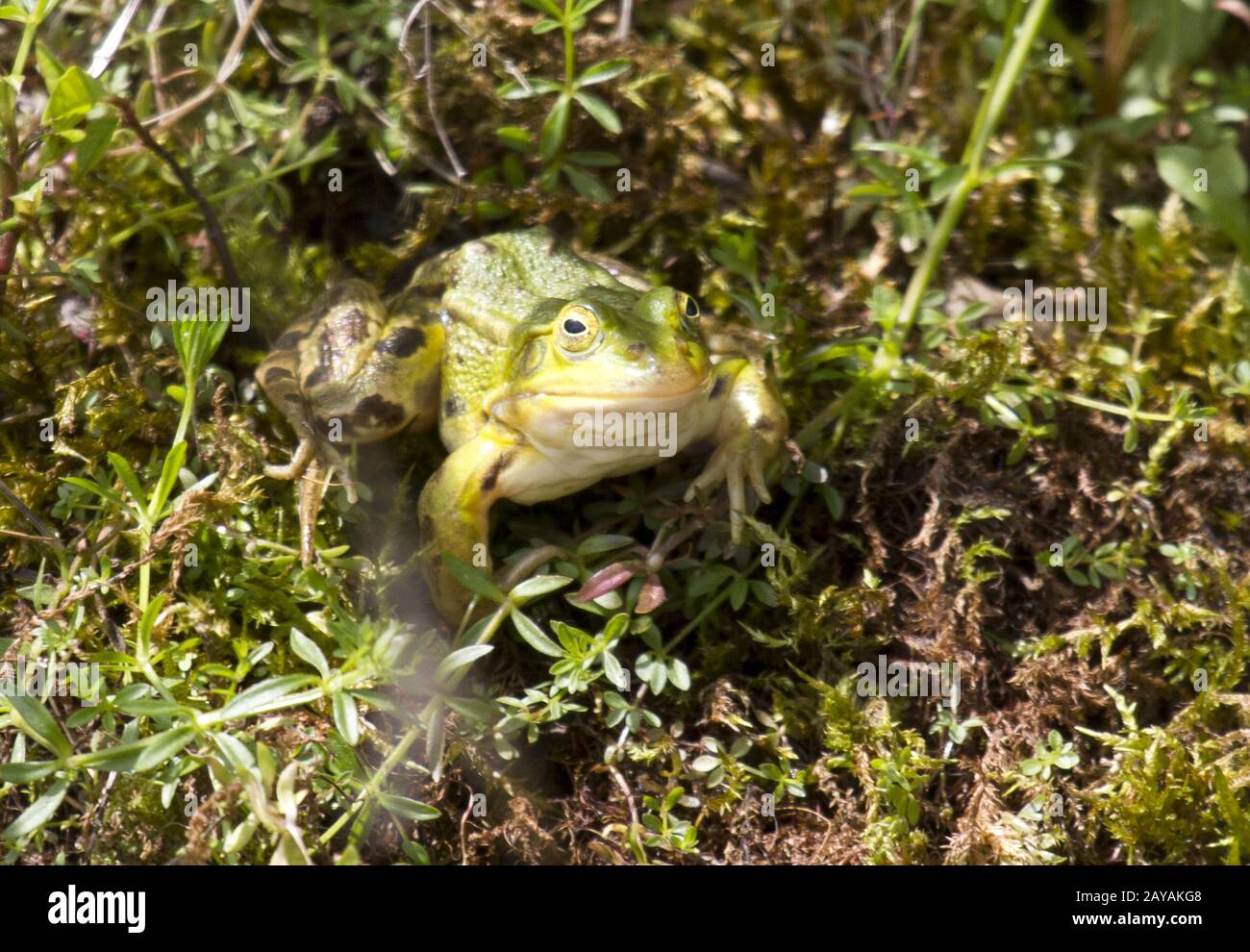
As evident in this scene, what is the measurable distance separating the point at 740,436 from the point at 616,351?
50cm

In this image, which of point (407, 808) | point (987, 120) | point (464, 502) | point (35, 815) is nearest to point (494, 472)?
point (464, 502)

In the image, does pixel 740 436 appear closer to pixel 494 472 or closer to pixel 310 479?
pixel 494 472

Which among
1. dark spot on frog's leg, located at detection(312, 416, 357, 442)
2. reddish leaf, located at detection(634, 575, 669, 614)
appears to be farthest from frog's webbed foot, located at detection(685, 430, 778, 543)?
dark spot on frog's leg, located at detection(312, 416, 357, 442)

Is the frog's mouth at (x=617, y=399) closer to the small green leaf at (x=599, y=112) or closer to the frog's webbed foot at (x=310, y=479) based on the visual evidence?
the frog's webbed foot at (x=310, y=479)

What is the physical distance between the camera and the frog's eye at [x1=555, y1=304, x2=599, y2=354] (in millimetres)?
2617

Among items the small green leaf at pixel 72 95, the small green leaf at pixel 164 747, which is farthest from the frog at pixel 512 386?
the small green leaf at pixel 72 95

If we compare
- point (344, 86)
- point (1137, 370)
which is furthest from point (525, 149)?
point (1137, 370)

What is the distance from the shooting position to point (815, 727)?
2.82 m

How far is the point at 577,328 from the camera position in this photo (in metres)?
2.64

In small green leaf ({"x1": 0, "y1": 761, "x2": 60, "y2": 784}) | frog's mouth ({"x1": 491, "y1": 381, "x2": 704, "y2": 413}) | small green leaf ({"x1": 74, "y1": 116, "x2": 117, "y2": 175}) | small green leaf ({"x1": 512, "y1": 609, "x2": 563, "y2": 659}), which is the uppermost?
small green leaf ({"x1": 74, "y1": 116, "x2": 117, "y2": 175})

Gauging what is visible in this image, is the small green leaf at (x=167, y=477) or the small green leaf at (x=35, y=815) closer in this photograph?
the small green leaf at (x=35, y=815)

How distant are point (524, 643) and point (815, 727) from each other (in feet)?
2.65

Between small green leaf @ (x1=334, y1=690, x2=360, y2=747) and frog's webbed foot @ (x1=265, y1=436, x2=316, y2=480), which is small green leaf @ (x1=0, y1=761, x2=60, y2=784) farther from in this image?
frog's webbed foot @ (x1=265, y1=436, x2=316, y2=480)

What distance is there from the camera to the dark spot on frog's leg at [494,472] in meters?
2.79
